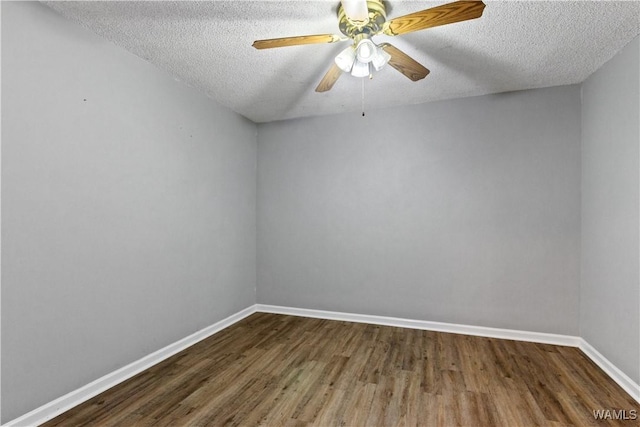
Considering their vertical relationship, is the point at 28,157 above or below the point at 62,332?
above

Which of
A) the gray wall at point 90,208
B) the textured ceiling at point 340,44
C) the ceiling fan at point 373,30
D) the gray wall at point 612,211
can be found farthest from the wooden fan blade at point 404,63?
the gray wall at point 90,208

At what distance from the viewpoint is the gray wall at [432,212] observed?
115 inches

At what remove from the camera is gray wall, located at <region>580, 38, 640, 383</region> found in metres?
2.10

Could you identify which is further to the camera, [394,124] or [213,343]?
[394,124]

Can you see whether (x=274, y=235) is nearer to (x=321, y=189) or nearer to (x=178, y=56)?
(x=321, y=189)

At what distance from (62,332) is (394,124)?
336 cm

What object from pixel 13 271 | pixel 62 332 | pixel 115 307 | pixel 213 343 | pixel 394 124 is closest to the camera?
pixel 13 271

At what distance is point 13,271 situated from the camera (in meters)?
1.65

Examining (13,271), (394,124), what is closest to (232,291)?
(13,271)

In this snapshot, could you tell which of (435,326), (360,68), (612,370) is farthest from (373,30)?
(612,370)

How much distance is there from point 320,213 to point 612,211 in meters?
2.64

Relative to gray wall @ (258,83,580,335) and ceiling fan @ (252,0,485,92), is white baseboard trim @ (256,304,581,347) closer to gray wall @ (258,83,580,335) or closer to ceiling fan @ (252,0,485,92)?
gray wall @ (258,83,580,335)

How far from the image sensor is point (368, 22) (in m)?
1.74

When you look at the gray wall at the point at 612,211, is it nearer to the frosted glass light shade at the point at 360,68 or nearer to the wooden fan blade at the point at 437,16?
the wooden fan blade at the point at 437,16
